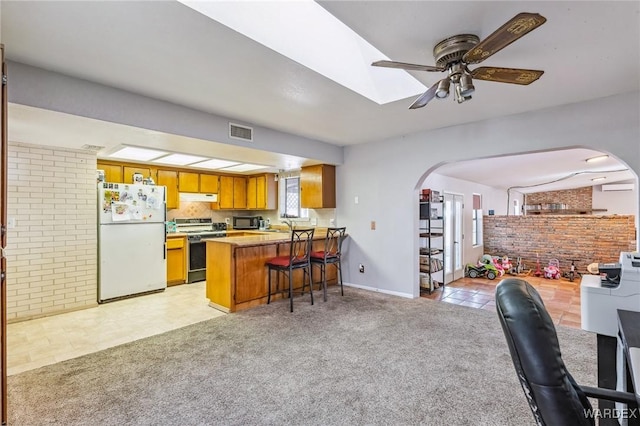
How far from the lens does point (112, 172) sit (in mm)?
4992

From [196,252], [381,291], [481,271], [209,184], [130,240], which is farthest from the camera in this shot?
[481,271]

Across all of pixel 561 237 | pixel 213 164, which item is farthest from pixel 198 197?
pixel 561 237

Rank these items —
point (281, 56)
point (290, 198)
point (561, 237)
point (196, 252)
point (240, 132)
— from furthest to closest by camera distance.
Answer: point (561, 237)
point (290, 198)
point (196, 252)
point (240, 132)
point (281, 56)

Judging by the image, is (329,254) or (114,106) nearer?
(114,106)

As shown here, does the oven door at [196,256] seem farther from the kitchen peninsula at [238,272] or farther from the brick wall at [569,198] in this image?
the brick wall at [569,198]

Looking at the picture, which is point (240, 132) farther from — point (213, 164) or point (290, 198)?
point (290, 198)

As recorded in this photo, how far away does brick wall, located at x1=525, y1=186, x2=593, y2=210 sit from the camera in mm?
10609

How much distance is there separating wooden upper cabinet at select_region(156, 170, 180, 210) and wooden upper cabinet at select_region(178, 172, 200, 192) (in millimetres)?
85

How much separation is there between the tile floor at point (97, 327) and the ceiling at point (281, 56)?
6.80ft

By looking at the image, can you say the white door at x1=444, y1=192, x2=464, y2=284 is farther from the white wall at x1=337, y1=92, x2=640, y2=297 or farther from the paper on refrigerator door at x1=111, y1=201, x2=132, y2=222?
the paper on refrigerator door at x1=111, y1=201, x2=132, y2=222

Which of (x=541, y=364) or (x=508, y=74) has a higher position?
(x=508, y=74)

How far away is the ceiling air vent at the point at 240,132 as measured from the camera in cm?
365

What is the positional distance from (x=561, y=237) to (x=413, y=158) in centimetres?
523

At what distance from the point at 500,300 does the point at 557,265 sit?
7539mm
